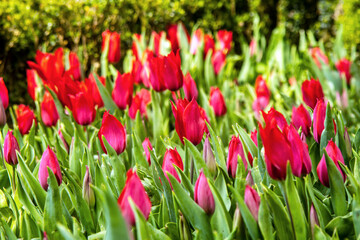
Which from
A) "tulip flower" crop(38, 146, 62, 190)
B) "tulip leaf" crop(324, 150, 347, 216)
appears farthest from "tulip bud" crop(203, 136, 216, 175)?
"tulip flower" crop(38, 146, 62, 190)

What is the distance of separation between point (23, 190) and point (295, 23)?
16.7 feet

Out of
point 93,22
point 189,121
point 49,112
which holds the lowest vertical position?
point 49,112

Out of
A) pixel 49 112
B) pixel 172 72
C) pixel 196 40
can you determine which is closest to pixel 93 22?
pixel 196 40

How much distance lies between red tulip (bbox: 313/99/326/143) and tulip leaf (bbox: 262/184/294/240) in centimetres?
43

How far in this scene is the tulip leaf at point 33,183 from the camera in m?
1.50

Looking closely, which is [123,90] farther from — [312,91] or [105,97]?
[312,91]

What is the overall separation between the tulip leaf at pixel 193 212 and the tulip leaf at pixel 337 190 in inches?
15.6

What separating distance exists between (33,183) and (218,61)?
1965mm

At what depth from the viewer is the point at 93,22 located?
3.84 metres

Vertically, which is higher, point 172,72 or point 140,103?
point 172,72

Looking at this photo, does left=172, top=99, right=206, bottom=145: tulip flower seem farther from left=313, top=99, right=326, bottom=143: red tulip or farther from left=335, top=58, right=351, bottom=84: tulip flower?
left=335, top=58, right=351, bottom=84: tulip flower

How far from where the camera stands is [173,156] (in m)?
1.40

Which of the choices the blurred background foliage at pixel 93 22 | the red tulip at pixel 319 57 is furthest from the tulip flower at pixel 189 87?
the red tulip at pixel 319 57

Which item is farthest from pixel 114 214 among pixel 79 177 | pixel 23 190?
pixel 79 177
